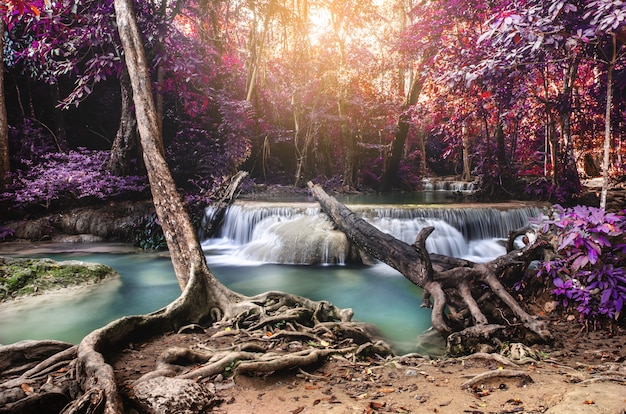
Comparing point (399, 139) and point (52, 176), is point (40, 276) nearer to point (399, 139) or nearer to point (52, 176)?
point (52, 176)

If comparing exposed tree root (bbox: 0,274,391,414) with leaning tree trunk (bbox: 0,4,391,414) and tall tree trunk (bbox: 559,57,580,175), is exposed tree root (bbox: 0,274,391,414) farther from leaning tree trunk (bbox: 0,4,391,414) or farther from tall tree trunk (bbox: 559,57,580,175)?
tall tree trunk (bbox: 559,57,580,175)

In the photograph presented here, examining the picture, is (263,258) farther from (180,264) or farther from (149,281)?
(180,264)

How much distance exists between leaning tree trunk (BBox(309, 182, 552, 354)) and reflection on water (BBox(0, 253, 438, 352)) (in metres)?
0.61

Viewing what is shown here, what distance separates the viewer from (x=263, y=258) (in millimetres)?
8688

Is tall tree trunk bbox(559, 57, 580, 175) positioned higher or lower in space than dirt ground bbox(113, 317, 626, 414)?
higher

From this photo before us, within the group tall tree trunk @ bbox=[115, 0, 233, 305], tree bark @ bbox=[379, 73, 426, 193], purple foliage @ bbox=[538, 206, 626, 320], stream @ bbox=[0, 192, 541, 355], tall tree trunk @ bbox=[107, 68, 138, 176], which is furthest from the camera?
tree bark @ bbox=[379, 73, 426, 193]

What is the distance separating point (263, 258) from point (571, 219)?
6388 millimetres

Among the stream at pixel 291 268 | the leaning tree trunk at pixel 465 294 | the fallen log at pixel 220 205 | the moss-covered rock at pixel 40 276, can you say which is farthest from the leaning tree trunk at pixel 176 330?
the fallen log at pixel 220 205

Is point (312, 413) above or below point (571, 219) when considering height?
below

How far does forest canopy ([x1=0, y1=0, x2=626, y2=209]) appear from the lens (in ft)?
21.1

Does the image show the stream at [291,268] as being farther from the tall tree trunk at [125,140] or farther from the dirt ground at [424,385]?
the tall tree trunk at [125,140]

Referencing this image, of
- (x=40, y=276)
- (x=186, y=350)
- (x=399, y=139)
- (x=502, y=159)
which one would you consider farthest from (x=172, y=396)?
(x=399, y=139)

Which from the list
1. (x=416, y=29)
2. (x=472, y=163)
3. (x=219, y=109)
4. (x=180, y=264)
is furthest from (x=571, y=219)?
(x=472, y=163)

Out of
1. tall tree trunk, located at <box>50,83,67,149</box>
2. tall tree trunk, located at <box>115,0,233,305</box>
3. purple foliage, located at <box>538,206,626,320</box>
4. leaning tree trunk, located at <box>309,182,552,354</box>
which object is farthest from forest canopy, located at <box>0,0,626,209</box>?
leaning tree trunk, located at <box>309,182,552,354</box>
